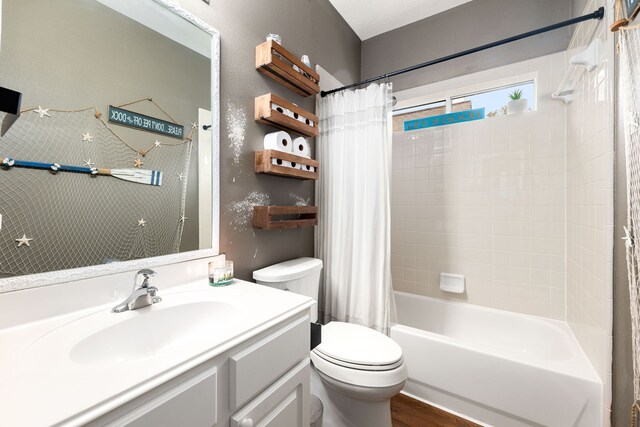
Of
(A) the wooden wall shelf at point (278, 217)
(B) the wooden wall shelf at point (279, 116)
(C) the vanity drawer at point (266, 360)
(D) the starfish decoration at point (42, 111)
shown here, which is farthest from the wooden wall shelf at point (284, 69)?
(C) the vanity drawer at point (266, 360)

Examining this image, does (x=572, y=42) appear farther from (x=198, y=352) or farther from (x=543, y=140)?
(x=198, y=352)

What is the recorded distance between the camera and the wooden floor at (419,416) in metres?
1.44

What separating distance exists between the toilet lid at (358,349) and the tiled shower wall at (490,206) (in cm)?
113

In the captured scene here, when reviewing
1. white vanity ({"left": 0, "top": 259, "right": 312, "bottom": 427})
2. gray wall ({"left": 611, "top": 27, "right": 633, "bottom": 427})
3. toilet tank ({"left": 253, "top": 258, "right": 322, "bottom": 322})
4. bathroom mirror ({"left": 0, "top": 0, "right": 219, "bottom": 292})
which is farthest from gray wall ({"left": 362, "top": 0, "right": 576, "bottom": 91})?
white vanity ({"left": 0, "top": 259, "right": 312, "bottom": 427})

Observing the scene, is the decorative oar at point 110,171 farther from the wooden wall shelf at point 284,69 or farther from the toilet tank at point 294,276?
the wooden wall shelf at point 284,69

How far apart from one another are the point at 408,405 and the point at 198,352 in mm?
1513

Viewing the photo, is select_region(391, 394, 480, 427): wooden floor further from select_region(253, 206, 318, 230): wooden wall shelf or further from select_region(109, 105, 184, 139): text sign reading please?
select_region(109, 105, 184, 139): text sign reading please

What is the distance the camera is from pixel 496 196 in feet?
6.54

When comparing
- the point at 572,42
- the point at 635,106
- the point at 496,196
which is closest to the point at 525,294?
the point at 496,196

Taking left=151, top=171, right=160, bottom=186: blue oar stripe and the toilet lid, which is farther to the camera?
the toilet lid

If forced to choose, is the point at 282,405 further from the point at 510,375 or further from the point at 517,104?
the point at 517,104

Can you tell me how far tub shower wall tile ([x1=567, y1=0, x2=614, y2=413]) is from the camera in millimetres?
1135

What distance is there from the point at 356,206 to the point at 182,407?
1.32m

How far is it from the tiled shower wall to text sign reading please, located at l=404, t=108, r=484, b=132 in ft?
0.14
